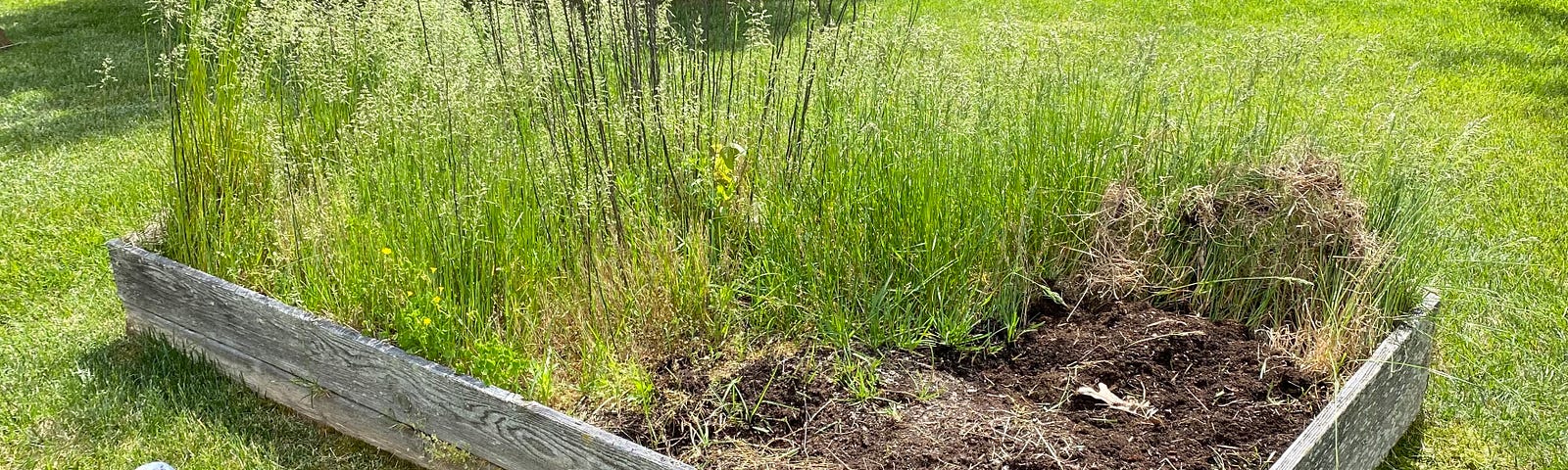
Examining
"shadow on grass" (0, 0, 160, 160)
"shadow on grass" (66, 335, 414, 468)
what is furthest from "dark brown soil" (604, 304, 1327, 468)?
"shadow on grass" (0, 0, 160, 160)

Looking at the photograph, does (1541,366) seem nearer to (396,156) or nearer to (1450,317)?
(1450,317)

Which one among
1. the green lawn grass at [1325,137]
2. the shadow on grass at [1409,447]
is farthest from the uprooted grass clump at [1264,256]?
the shadow on grass at [1409,447]

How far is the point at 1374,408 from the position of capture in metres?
2.85

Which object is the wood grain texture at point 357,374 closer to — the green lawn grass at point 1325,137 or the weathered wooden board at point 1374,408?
the green lawn grass at point 1325,137

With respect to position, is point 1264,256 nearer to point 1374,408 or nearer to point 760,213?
point 1374,408

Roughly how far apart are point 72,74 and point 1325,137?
278 inches

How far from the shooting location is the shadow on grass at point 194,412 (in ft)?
10.8

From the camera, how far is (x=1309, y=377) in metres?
2.93

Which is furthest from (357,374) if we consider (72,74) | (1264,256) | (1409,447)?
(72,74)

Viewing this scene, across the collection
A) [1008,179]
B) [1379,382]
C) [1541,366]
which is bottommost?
[1541,366]

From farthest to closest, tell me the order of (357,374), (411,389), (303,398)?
(303,398)
(357,374)
(411,389)

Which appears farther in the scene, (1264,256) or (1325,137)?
(1325,137)

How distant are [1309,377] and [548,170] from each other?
2040 mm

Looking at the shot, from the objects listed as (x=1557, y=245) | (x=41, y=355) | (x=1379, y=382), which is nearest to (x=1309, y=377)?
(x=1379, y=382)
